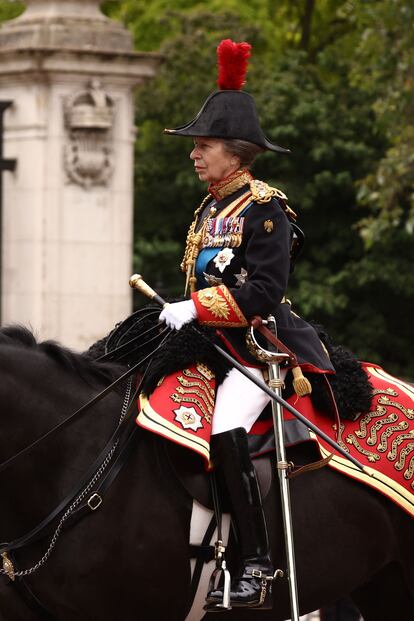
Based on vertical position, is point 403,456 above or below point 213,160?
below

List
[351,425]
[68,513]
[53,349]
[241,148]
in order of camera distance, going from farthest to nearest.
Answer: [351,425] < [241,148] < [53,349] < [68,513]

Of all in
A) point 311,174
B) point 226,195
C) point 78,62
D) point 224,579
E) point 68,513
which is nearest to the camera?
point 68,513

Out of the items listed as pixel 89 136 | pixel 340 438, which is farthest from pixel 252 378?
pixel 89 136

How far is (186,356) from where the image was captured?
7.02 metres

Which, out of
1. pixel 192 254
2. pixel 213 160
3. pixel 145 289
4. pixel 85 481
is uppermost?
pixel 213 160

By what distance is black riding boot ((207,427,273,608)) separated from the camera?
22.5 feet

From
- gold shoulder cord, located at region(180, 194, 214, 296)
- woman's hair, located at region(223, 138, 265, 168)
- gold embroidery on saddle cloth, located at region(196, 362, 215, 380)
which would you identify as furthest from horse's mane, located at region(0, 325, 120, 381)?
woman's hair, located at region(223, 138, 265, 168)

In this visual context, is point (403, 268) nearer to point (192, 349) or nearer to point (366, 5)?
point (366, 5)

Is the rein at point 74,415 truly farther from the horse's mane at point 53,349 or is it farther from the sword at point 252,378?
the sword at point 252,378

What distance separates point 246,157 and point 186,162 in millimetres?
18734

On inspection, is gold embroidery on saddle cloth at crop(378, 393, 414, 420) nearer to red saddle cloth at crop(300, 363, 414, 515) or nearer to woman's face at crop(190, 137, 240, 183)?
red saddle cloth at crop(300, 363, 414, 515)

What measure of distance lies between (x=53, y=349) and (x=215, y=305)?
2.36ft

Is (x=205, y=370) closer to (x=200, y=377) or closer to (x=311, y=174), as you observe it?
(x=200, y=377)

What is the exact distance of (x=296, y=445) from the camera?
716 centimetres
